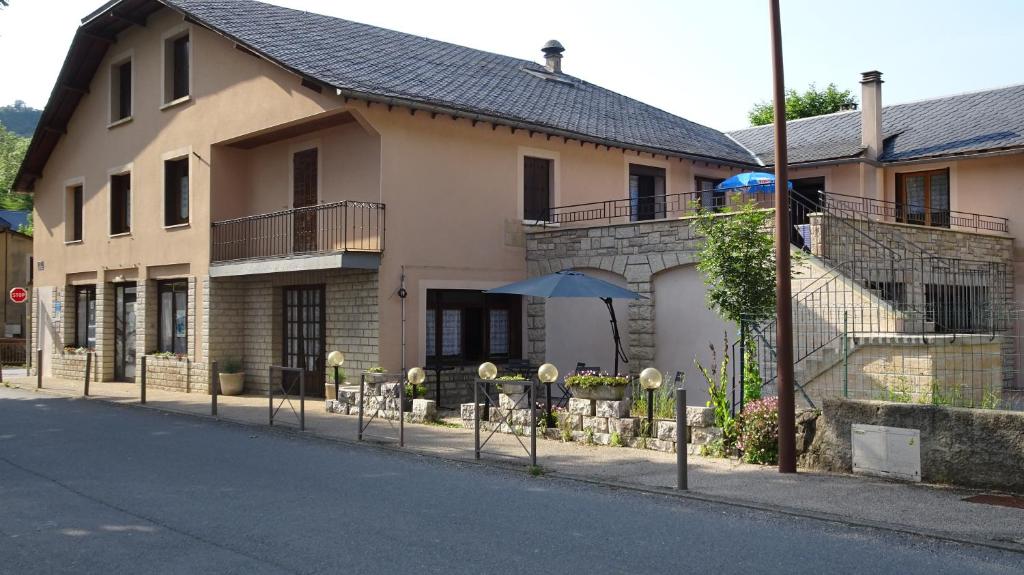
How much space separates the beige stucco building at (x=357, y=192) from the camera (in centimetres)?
1705

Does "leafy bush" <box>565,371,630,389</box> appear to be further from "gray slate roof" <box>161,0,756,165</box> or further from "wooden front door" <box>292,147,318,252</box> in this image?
"wooden front door" <box>292,147,318,252</box>

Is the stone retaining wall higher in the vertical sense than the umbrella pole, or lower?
lower

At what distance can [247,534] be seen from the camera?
22.9ft

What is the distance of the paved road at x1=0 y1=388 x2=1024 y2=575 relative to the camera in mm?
6195

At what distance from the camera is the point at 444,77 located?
64.3 ft

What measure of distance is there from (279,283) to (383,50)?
552 cm

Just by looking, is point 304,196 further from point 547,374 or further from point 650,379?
point 650,379

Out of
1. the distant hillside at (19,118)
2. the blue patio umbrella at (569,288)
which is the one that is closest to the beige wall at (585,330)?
the blue patio umbrella at (569,288)

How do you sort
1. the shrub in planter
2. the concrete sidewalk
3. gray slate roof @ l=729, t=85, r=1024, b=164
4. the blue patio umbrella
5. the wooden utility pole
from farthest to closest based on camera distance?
gray slate roof @ l=729, t=85, r=1024, b=164, the blue patio umbrella, the shrub in planter, the wooden utility pole, the concrete sidewalk

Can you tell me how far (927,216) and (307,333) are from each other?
14.0 meters

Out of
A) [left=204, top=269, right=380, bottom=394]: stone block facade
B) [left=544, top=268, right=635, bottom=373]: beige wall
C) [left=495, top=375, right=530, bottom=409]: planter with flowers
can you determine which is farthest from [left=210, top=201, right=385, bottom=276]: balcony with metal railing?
[left=495, top=375, right=530, bottom=409]: planter with flowers

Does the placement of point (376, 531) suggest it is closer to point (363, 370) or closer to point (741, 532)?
point (741, 532)

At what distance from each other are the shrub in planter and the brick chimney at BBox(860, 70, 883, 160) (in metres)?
13.6

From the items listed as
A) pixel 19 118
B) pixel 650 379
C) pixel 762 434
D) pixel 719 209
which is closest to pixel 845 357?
pixel 762 434
